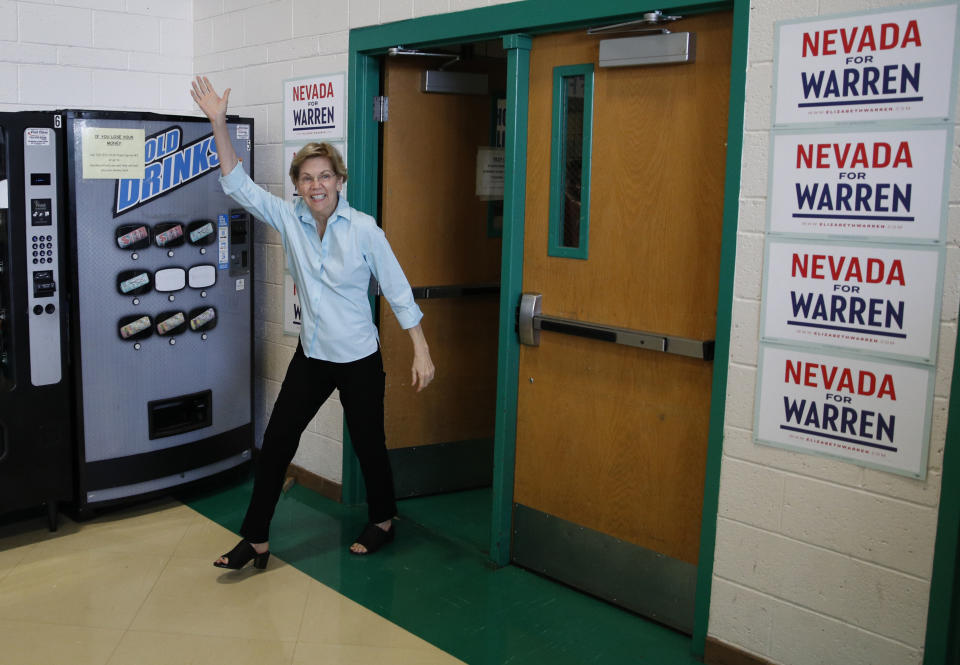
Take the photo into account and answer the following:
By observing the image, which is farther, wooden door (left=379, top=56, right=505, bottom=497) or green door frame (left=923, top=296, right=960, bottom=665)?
wooden door (left=379, top=56, right=505, bottom=497)

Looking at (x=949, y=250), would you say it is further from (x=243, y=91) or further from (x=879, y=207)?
(x=243, y=91)

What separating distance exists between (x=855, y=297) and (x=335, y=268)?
1687 millimetres

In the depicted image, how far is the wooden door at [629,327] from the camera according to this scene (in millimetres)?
2822

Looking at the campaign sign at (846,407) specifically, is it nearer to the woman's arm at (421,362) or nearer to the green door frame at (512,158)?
the green door frame at (512,158)

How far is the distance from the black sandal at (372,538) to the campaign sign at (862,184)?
6.29 feet

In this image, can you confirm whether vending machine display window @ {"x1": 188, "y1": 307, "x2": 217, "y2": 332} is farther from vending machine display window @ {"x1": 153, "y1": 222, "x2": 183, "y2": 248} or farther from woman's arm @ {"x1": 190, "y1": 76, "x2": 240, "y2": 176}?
woman's arm @ {"x1": 190, "y1": 76, "x2": 240, "y2": 176}

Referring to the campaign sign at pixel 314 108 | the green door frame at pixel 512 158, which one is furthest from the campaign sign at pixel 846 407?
the campaign sign at pixel 314 108

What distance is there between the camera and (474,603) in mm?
3189

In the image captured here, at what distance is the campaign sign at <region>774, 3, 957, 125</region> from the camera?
2.19m

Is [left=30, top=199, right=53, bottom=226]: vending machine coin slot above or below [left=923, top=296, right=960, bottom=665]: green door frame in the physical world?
above

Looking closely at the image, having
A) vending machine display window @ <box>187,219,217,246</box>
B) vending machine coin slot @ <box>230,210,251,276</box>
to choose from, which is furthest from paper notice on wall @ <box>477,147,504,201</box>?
vending machine display window @ <box>187,219,217,246</box>

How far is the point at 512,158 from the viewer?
3248 mm

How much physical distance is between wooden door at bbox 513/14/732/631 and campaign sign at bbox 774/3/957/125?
28 centimetres

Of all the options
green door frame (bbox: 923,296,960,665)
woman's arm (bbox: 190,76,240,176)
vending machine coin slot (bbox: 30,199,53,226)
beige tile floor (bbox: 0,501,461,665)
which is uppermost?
woman's arm (bbox: 190,76,240,176)
